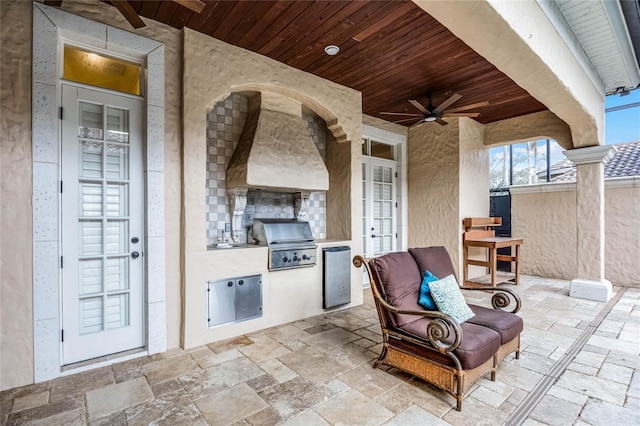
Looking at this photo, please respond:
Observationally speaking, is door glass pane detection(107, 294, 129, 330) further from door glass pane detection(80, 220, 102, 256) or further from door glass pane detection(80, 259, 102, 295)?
door glass pane detection(80, 220, 102, 256)

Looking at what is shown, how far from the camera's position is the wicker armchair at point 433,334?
6.93 feet

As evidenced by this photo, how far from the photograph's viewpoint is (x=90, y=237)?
2.78 meters

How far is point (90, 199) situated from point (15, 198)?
0.48m

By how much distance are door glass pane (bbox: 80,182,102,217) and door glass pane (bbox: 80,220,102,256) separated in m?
0.08

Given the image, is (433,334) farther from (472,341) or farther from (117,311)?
(117,311)

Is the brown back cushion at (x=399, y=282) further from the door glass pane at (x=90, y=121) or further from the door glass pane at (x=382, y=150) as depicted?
the door glass pane at (x=382, y=150)

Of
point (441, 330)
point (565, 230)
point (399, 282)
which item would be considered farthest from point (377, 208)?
point (441, 330)

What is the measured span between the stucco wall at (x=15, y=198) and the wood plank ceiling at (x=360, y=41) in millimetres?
955

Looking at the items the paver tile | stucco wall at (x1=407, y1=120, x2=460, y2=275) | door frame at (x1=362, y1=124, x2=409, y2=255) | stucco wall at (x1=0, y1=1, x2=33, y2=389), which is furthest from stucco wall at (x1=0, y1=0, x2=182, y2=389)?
stucco wall at (x1=407, y1=120, x2=460, y2=275)

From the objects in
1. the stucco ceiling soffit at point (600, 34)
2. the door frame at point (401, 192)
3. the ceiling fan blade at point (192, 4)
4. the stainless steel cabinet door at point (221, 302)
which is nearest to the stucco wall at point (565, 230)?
the stucco ceiling soffit at point (600, 34)

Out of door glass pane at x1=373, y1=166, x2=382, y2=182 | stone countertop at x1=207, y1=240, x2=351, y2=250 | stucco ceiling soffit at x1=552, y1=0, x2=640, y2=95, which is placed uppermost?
stucco ceiling soffit at x1=552, y1=0, x2=640, y2=95

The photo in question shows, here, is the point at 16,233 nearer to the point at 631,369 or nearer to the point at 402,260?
the point at 402,260

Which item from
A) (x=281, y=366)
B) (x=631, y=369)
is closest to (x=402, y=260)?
(x=281, y=366)

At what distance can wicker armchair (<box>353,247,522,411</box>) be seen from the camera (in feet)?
6.93
